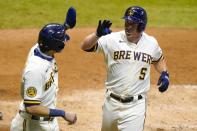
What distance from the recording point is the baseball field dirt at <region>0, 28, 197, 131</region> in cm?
984

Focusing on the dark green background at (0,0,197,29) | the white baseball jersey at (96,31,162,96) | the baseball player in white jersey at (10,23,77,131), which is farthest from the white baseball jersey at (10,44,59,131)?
the dark green background at (0,0,197,29)

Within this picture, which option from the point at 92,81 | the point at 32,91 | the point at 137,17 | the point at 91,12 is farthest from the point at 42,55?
the point at 91,12

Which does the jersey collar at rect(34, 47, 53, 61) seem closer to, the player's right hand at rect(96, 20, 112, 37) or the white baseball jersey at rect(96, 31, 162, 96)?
the player's right hand at rect(96, 20, 112, 37)

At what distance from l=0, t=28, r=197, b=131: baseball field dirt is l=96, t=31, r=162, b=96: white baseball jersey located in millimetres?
2368

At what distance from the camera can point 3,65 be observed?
1265 cm

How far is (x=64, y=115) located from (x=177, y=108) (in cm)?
458

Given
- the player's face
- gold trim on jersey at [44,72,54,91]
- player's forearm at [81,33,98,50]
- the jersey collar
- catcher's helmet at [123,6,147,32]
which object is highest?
catcher's helmet at [123,6,147,32]

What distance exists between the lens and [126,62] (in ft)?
23.4

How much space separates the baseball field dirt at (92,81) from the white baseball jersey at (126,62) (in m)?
2.37

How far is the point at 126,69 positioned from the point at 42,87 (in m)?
1.37

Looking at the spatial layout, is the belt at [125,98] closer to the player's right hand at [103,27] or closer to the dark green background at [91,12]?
the player's right hand at [103,27]

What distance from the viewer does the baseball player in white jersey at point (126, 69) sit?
7.12 metres

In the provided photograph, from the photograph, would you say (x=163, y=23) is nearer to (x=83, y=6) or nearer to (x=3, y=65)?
(x=83, y=6)

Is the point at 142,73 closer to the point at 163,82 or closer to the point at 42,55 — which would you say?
the point at 163,82
